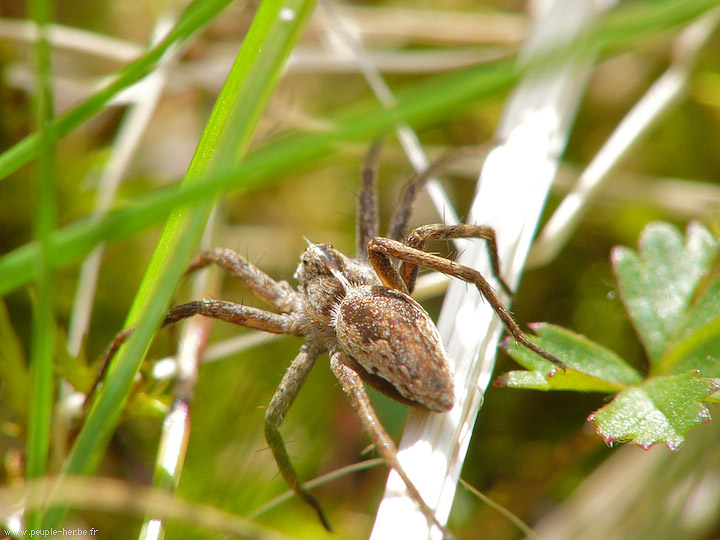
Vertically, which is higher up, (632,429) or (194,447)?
(194,447)

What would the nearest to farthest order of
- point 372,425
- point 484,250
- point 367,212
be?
point 372,425, point 484,250, point 367,212

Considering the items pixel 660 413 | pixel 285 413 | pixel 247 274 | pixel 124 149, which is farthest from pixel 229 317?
pixel 660 413

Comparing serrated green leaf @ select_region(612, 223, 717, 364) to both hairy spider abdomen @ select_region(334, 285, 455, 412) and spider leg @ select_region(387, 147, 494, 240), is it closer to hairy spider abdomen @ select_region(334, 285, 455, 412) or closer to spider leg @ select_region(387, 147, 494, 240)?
hairy spider abdomen @ select_region(334, 285, 455, 412)

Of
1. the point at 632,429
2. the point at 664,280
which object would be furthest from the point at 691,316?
the point at 632,429

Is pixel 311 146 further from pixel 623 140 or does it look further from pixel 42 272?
pixel 623 140

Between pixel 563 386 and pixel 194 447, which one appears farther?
pixel 194 447

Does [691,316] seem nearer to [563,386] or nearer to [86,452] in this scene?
[563,386]
